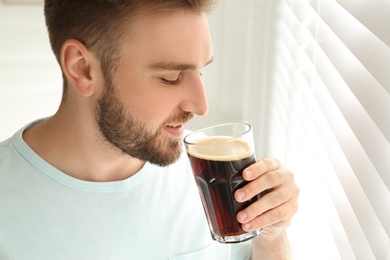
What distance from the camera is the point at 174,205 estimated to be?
4.43 ft

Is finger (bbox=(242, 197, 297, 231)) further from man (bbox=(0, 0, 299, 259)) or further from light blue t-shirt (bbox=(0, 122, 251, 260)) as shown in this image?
light blue t-shirt (bbox=(0, 122, 251, 260))

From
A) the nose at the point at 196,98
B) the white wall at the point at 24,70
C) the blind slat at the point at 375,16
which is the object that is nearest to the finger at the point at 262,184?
the nose at the point at 196,98

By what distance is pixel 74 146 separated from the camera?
124 centimetres

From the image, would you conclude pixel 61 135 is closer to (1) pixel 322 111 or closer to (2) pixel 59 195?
(2) pixel 59 195

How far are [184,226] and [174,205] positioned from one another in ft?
0.20

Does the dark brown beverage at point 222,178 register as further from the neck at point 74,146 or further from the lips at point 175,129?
the neck at point 74,146

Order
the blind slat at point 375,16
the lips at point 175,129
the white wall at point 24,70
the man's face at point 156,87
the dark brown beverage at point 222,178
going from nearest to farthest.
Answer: the blind slat at point 375,16, the dark brown beverage at point 222,178, the man's face at point 156,87, the lips at point 175,129, the white wall at point 24,70

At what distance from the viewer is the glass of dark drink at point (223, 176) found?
3.09 feet

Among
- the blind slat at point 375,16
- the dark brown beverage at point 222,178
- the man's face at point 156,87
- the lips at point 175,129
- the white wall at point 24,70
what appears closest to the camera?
the blind slat at point 375,16

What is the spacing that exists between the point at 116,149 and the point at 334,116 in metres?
0.57

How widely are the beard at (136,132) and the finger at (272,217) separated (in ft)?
0.92

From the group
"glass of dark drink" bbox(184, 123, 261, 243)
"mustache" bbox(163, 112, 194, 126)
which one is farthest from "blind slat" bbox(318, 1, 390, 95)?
"mustache" bbox(163, 112, 194, 126)

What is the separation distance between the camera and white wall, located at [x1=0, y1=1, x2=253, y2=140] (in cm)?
169

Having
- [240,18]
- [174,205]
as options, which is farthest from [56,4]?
[240,18]
